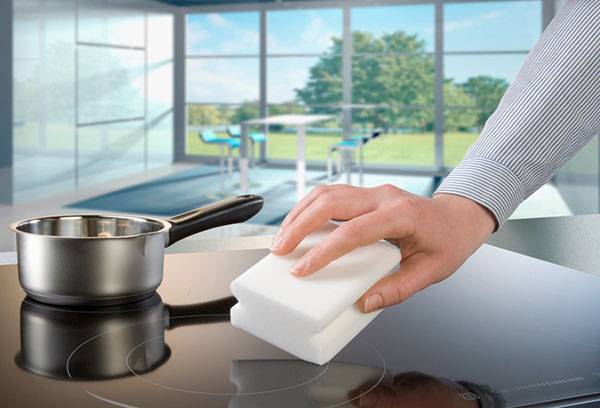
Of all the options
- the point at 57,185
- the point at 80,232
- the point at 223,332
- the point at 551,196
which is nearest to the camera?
the point at 223,332

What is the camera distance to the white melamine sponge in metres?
0.43

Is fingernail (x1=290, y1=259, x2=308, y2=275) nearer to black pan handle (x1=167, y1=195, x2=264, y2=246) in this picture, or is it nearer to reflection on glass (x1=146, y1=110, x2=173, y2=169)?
black pan handle (x1=167, y1=195, x2=264, y2=246)

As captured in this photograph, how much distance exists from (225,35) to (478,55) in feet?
4.33

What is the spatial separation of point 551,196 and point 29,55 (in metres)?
2.87

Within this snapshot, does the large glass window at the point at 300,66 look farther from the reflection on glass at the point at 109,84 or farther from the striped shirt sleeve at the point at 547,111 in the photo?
the striped shirt sleeve at the point at 547,111

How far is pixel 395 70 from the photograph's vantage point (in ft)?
13.9

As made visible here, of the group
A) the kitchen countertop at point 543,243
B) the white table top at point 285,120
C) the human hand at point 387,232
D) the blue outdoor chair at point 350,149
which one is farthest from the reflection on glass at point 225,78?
the human hand at point 387,232

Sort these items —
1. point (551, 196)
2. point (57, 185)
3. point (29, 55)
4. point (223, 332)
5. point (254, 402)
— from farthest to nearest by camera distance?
point (551, 196)
point (57, 185)
point (29, 55)
point (223, 332)
point (254, 402)

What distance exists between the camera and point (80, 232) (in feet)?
2.28

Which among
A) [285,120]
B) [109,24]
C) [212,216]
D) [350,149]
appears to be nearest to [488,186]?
[212,216]

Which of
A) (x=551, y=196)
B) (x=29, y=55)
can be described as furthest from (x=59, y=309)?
(x=551, y=196)

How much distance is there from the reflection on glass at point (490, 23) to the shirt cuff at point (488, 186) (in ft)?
12.4

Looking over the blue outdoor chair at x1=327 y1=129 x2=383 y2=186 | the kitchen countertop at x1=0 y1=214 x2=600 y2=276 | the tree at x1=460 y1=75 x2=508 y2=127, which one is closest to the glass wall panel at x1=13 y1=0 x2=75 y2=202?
the blue outdoor chair at x1=327 y1=129 x2=383 y2=186

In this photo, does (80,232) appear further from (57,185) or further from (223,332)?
(57,185)
